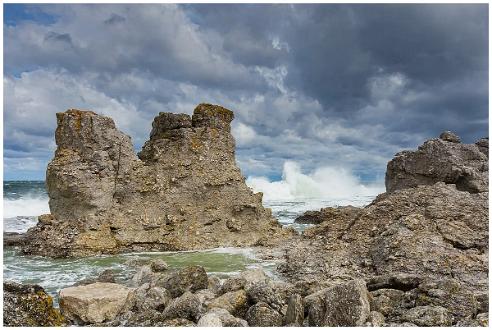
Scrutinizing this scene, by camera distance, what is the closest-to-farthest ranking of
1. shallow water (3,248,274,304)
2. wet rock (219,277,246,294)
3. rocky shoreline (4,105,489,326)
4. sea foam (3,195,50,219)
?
rocky shoreline (4,105,489,326) → wet rock (219,277,246,294) → shallow water (3,248,274,304) → sea foam (3,195,50,219)

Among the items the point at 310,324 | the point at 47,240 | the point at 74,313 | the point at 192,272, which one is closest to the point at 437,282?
the point at 310,324

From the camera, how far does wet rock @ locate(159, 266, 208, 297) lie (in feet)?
35.3

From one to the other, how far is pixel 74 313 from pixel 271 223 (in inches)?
598

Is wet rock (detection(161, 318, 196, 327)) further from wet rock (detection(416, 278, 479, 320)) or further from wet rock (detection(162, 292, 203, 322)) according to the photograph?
wet rock (detection(416, 278, 479, 320))

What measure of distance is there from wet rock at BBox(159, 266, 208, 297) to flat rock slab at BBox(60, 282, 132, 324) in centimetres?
111

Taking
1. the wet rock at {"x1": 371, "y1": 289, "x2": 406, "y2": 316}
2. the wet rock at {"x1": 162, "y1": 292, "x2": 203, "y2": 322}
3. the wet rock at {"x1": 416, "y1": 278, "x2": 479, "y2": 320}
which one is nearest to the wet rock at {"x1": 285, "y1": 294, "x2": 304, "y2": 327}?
the wet rock at {"x1": 371, "y1": 289, "x2": 406, "y2": 316}

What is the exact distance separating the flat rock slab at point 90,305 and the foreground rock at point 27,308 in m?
0.70

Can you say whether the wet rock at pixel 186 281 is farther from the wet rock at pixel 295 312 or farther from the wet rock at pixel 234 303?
the wet rock at pixel 295 312

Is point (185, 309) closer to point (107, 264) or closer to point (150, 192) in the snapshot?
point (107, 264)

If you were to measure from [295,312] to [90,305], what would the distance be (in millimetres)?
4696

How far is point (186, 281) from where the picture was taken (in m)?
10.9

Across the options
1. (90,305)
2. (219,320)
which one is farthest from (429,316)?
(90,305)

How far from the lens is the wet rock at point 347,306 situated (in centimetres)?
779

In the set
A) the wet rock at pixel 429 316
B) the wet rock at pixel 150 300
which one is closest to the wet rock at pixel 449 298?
the wet rock at pixel 429 316
